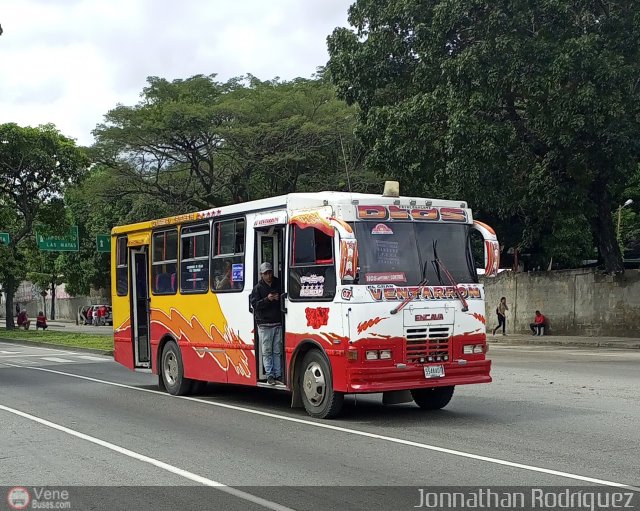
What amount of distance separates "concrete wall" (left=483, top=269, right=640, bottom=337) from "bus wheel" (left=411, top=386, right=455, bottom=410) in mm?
20441

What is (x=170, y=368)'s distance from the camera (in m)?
15.4

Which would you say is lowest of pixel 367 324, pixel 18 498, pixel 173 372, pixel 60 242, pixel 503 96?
pixel 18 498

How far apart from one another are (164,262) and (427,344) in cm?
578

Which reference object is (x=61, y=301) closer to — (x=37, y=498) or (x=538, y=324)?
(x=538, y=324)

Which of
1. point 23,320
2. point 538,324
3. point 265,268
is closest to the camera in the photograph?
point 265,268

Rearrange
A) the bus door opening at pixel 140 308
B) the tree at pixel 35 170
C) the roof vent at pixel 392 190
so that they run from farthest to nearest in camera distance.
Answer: the tree at pixel 35 170, the bus door opening at pixel 140 308, the roof vent at pixel 392 190

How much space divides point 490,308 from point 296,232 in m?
28.6

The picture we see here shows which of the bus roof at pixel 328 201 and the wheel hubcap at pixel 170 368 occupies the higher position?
the bus roof at pixel 328 201

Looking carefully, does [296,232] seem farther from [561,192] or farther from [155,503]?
[561,192]

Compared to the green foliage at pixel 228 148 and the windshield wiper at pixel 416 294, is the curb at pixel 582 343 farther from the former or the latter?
the windshield wiper at pixel 416 294

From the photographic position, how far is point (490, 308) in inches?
1543

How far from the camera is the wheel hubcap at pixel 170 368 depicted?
15.1 meters

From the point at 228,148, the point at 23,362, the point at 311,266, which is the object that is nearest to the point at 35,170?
the point at 228,148

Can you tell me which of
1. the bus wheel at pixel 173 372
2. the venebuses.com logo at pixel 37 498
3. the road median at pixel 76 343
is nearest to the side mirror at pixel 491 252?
the bus wheel at pixel 173 372
